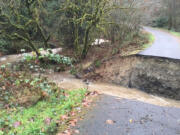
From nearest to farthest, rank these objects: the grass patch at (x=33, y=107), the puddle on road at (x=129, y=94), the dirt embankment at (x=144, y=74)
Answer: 1. the grass patch at (x=33, y=107)
2. the puddle on road at (x=129, y=94)
3. the dirt embankment at (x=144, y=74)

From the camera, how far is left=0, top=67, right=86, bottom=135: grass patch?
449 centimetres

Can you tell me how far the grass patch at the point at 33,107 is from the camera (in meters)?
4.49

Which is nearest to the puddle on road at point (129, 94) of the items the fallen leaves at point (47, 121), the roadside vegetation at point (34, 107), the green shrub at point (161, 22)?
the roadside vegetation at point (34, 107)

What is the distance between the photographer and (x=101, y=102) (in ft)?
21.1

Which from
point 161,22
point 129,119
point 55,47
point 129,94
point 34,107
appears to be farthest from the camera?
point 161,22

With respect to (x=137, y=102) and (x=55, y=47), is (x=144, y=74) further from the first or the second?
(x=55, y=47)

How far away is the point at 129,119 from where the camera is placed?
5184 millimetres

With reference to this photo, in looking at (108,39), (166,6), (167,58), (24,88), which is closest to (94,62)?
(108,39)

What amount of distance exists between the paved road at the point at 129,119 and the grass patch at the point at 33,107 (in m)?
0.76

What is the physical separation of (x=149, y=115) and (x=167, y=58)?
222 inches

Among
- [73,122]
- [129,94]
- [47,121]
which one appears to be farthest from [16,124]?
[129,94]

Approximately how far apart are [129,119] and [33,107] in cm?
348

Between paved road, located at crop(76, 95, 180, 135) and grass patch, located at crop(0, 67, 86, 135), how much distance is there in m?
0.76

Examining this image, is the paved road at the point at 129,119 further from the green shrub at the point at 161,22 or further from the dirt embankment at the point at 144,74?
the green shrub at the point at 161,22
